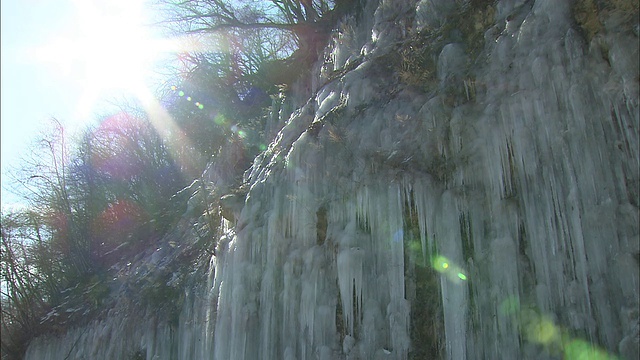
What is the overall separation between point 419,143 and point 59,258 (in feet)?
50.6

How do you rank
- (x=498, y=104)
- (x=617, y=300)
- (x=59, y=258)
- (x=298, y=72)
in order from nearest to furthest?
1. (x=617, y=300)
2. (x=498, y=104)
3. (x=298, y=72)
4. (x=59, y=258)

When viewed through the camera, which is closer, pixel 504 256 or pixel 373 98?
pixel 504 256

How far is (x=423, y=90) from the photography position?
886 centimetres

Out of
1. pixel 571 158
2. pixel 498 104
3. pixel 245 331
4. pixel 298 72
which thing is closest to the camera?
pixel 571 158

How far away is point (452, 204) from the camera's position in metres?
7.58

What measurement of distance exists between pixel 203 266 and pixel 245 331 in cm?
384

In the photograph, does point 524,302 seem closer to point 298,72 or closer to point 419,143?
point 419,143

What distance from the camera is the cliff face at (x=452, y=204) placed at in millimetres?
6070

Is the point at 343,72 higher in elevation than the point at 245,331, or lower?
higher

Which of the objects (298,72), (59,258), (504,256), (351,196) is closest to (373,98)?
(351,196)

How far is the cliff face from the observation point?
6070 mm

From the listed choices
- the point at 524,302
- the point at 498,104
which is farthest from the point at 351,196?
the point at 524,302

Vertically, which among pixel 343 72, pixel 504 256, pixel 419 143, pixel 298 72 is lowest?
pixel 504 256

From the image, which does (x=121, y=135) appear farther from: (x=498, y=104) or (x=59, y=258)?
(x=498, y=104)
